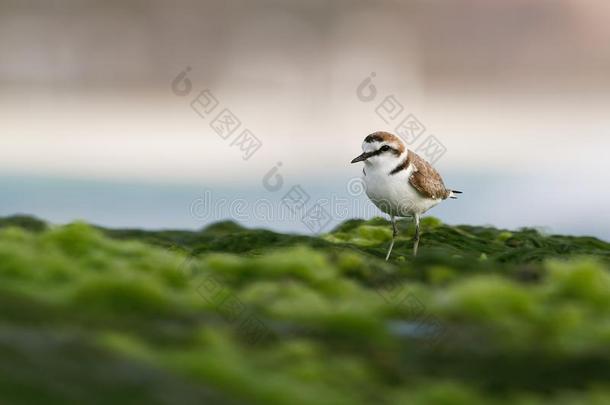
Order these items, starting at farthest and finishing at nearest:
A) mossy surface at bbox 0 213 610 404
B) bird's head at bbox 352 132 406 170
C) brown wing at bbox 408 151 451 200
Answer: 1. brown wing at bbox 408 151 451 200
2. bird's head at bbox 352 132 406 170
3. mossy surface at bbox 0 213 610 404

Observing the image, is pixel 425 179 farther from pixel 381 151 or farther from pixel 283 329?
pixel 283 329

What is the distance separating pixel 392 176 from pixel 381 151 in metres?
0.30

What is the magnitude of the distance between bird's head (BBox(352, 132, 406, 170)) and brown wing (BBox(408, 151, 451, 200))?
359 millimetres

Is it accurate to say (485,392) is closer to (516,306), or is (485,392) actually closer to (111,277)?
(516,306)

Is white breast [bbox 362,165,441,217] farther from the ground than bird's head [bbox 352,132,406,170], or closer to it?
closer to it

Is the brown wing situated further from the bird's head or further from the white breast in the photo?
the bird's head

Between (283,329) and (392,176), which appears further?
(392,176)

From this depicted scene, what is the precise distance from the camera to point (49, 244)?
421 centimetres

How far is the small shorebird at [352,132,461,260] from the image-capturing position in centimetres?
978

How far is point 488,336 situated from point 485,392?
442 millimetres

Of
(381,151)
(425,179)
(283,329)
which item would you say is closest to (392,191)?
(381,151)

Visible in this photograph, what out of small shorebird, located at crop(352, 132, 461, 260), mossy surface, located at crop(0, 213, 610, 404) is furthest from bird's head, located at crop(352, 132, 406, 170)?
mossy surface, located at crop(0, 213, 610, 404)

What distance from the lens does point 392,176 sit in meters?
9.80

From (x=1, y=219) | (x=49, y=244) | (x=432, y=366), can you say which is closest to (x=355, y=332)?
(x=432, y=366)
